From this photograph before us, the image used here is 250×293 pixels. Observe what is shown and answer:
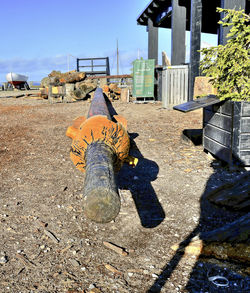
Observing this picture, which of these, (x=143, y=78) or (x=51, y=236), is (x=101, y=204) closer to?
(x=51, y=236)

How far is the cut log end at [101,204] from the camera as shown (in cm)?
161

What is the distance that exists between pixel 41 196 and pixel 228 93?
3.28 m

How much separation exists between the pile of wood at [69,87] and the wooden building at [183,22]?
4517 mm

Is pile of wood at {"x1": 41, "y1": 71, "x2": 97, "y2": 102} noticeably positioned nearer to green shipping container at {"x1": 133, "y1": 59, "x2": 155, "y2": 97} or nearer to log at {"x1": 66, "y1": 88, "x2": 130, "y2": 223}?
green shipping container at {"x1": 133, "y1": 59, "x2": 155, "y2": 97}

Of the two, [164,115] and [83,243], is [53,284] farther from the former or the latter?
[164,115]

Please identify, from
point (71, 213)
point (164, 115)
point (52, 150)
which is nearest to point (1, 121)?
point (52, 150)

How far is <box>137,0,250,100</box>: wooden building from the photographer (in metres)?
10.3

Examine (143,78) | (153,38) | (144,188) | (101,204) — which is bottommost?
(144,188)

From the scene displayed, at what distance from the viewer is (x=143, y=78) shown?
14695mm

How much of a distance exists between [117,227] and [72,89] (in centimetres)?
1455

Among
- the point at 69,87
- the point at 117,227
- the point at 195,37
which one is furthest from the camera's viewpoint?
the point at 69,87

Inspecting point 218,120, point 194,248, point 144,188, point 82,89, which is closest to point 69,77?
point 82,89

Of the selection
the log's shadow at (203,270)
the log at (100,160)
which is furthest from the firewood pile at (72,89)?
the log's shadow at (203,270)

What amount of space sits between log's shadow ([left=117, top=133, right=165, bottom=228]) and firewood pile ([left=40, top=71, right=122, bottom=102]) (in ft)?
39.1
